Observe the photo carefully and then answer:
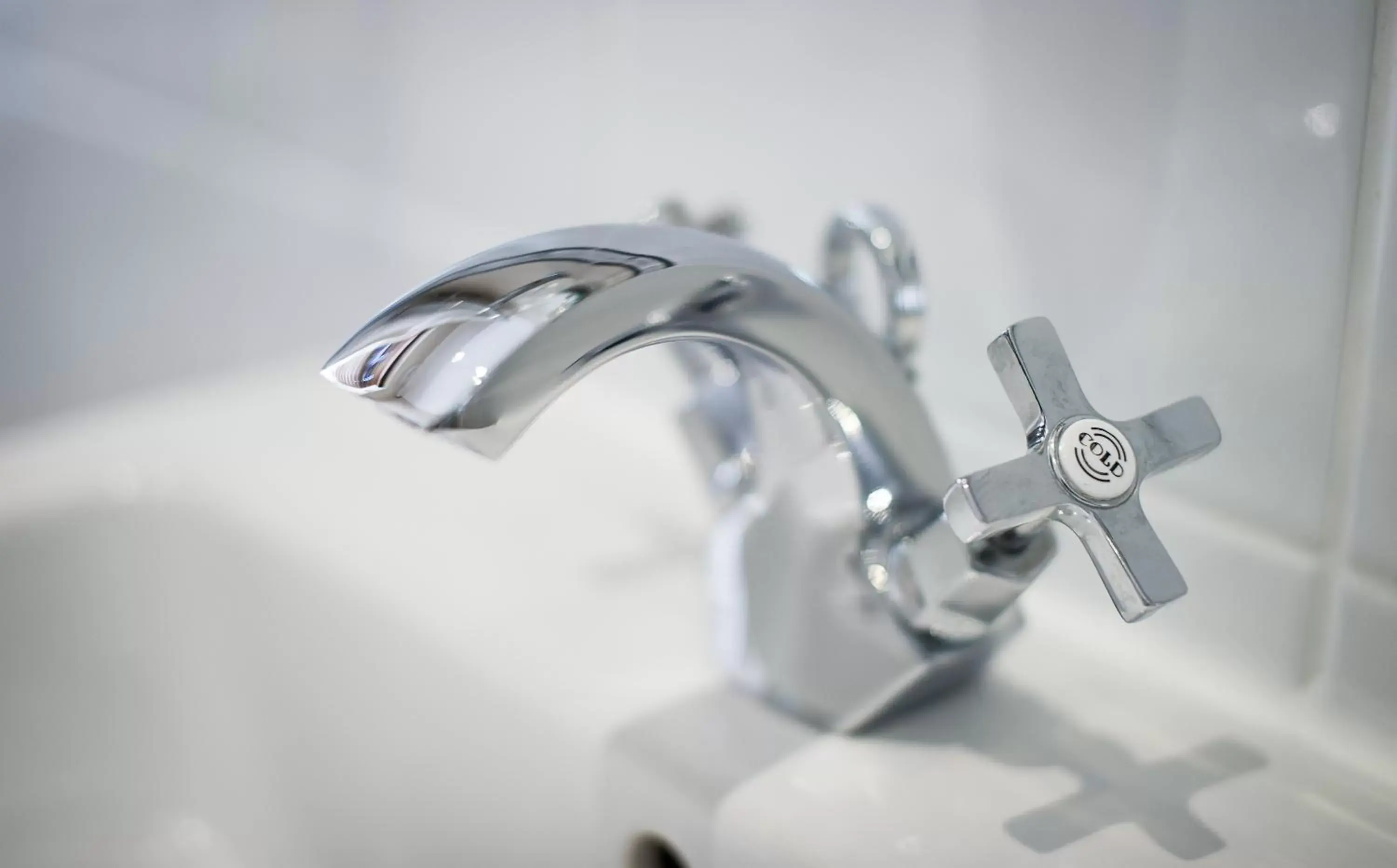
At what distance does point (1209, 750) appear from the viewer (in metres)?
0.29

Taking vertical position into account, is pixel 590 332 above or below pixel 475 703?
above

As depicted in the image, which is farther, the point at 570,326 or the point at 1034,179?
the point at 1034,179

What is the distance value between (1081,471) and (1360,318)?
82 millimetres

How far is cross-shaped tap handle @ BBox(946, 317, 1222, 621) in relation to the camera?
0.71ft

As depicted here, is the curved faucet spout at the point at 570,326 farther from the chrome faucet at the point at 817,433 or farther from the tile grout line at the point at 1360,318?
the tile grout line at the point at 1360,318

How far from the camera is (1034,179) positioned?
1.00 ft

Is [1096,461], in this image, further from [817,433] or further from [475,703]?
[475,703]

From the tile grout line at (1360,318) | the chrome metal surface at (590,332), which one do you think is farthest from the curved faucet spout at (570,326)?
the tile grout line at (1360,318)

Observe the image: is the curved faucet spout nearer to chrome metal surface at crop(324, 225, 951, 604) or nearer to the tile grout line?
chrome metal surface at crop(324, 225, 951, 604)

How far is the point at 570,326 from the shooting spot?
200 mm

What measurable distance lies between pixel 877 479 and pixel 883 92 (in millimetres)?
129

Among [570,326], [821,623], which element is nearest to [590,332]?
[570,326]

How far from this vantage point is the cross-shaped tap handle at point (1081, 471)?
0.22m

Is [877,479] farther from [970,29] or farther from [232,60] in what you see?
[232,60]
